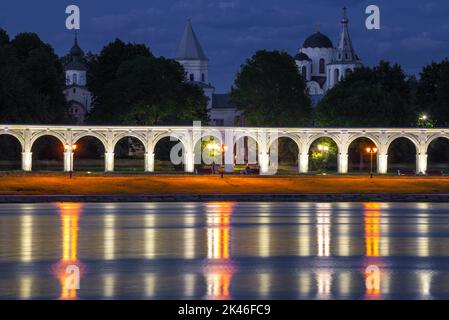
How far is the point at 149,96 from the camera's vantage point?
356ft

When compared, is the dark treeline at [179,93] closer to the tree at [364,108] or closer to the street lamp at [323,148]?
the tree at [364,108]

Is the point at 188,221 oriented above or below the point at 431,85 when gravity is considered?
below

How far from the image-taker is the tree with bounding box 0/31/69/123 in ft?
309

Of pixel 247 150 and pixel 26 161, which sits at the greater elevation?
pixel 247 150

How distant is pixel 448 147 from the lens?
10869 cm

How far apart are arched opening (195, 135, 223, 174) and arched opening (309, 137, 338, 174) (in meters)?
10.00

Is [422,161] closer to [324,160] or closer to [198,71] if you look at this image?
[324,160]

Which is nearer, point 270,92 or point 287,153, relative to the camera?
point 287,153

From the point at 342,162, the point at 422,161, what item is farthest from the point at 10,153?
the point at 422,161

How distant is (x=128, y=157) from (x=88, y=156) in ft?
16.3

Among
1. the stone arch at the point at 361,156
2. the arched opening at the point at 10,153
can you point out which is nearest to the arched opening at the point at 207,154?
the stone arch at the point at 361,156

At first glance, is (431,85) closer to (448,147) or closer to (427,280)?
(448,147)

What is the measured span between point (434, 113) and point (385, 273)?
9400cm
